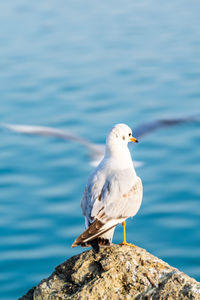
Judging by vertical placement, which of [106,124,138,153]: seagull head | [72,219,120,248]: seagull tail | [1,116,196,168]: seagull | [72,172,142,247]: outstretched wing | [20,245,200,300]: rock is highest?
[1,116,196,168]: seagull

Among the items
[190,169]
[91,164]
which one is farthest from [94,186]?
[190,169]

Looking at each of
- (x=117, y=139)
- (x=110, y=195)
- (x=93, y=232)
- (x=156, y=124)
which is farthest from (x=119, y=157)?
(x=156, y=124)

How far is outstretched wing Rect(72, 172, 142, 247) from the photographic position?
5.94 metres

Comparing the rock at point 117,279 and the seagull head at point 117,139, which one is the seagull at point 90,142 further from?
the rock at point 117,279

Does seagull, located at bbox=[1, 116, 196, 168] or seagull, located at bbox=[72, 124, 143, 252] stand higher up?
seagull, located at bbox=[1, 116, 196, 168]

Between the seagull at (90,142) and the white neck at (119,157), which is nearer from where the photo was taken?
the white neck at (119,157)

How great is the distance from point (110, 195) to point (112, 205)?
10 centimetres

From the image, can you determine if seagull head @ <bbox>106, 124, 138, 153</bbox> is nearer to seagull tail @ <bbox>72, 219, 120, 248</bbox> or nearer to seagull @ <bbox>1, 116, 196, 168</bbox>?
seagull tail @ <bbox>72, 219, 120, 248</bbox>

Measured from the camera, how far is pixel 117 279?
562cm

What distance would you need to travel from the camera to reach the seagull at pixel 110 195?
6020mm

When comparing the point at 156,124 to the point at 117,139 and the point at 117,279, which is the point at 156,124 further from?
the point at 117,279

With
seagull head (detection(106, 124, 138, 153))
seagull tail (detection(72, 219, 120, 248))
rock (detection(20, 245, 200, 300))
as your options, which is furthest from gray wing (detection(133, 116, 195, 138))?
rock (detection(20, 245, 200, 300))

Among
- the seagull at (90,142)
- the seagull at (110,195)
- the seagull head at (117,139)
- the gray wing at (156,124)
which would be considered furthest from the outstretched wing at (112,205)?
the gray wing at (156,124)

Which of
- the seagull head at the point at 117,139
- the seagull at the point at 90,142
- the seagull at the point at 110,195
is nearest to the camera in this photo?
the seagull at the point at 110,195
